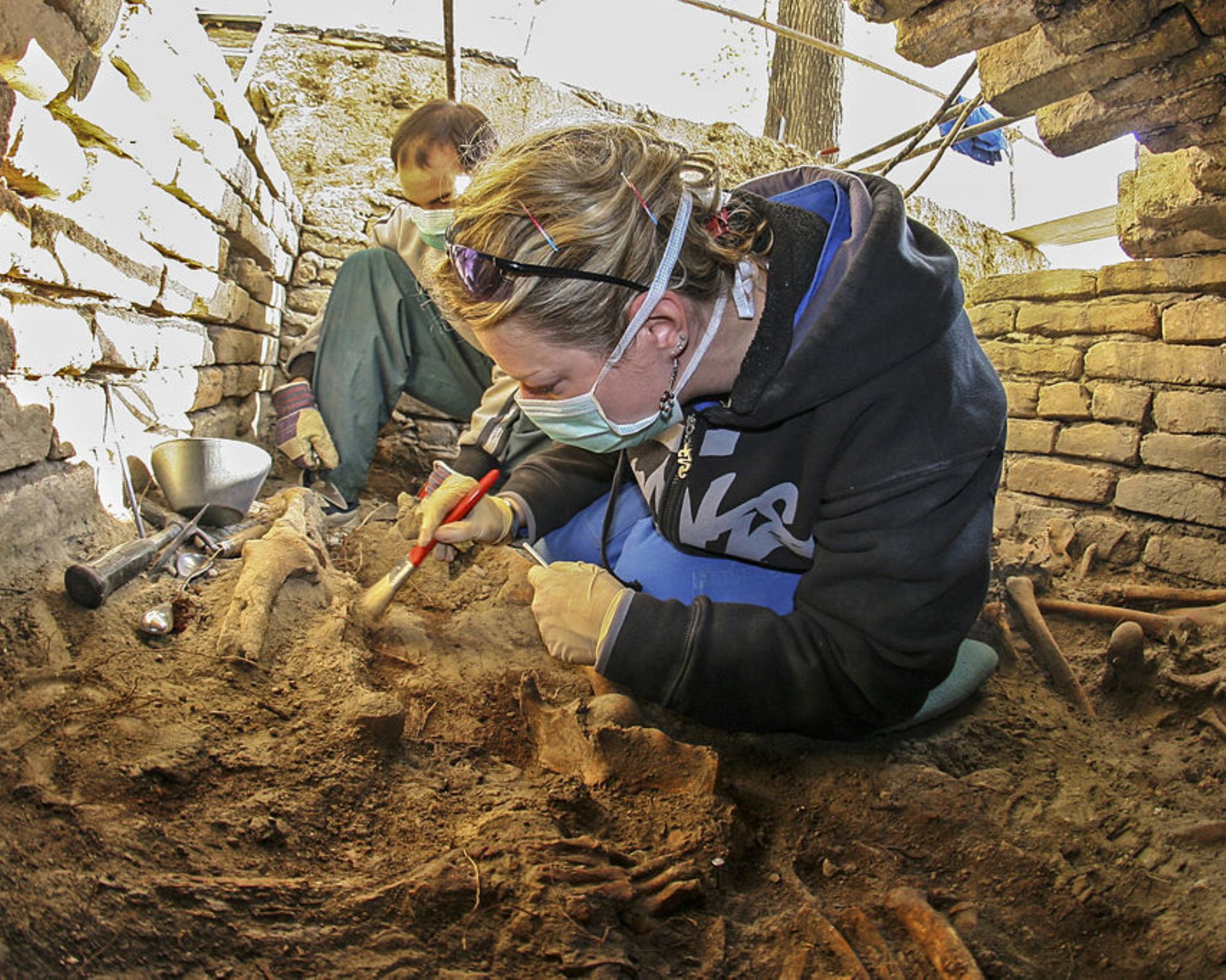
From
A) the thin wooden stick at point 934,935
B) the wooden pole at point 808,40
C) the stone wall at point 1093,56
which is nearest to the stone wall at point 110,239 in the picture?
the thin wooden stick at point 934,935

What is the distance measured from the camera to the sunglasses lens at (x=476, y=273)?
1.40 m

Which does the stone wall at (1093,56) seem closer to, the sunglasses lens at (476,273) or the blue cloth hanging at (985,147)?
the sunglasses lens at (476,273)

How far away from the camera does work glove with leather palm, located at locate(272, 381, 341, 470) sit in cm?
320

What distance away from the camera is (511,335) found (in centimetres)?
146

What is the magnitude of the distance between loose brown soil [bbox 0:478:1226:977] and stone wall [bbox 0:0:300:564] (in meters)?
0.34

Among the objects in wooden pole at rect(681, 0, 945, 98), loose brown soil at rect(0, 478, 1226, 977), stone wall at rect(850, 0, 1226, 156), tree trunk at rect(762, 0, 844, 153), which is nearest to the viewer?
loose brown soil at rect(0, 478, 1226, 977)

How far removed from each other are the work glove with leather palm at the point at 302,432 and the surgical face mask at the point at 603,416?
1.87 meters

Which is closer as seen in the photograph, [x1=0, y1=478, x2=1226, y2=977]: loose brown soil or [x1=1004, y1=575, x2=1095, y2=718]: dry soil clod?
[x1=0, y1=478, x2=1226, y2=977]: loose brown soil

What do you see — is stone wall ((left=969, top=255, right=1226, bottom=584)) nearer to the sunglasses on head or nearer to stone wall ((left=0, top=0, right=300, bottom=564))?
the sunglasses on head

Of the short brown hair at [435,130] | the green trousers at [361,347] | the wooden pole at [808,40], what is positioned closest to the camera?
the short brown hair at [435,130]

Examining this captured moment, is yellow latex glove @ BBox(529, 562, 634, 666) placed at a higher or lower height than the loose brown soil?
higher

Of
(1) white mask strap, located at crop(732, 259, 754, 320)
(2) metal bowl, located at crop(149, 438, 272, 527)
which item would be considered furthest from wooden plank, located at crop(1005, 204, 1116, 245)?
(2) metal bowl, located at crop(149, 438, 272, 527)

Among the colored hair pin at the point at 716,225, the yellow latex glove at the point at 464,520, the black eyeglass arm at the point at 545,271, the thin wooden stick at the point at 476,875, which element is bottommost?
the thin wooden stick at the point at 476,875

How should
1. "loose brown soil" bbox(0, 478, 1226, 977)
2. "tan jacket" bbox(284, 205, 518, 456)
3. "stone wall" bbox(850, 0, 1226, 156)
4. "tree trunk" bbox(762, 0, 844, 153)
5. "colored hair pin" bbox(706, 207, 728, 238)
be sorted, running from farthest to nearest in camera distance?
"tree trunk" bbox(762, 0, 844, 153)
"tan jacket" bbox(284, 205, 518, 456)
"stone wall" bbox(850, 0, 1226, 156)
"colored hair pin" bbox(706, 207, 728, 238)
"loose brown soil" bbox(0, 478, 1226, 977)
